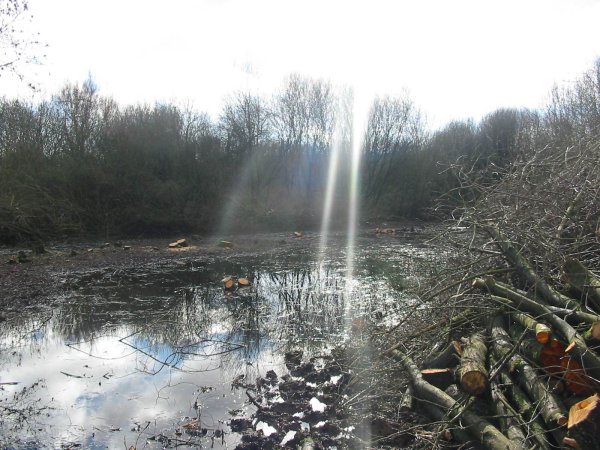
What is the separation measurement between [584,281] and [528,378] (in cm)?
106

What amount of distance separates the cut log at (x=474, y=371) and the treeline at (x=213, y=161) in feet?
44.8

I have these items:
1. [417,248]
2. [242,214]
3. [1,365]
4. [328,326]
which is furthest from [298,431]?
[242,214]

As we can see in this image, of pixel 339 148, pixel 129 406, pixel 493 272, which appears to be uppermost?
pixel 339 148

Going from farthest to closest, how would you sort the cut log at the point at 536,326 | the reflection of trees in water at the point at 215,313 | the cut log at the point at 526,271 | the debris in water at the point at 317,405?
the reflection of trees in water at the point at 215,313 → the debris in water at the point at 317,405 → the cut log at the point at 526,271 → the cut log at the point at 536,326

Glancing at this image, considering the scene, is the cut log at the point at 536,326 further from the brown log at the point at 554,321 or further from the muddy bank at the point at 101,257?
the muddy bank at the point at 101,257

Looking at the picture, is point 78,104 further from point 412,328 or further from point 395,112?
point 412,328

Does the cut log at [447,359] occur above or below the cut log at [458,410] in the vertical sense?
above

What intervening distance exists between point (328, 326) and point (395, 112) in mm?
33293

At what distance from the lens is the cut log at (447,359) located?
4832 millimetres

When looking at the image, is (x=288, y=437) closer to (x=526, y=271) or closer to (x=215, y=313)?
(x=526, y=271)

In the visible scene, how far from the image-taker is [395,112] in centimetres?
3847

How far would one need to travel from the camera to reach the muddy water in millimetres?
4680

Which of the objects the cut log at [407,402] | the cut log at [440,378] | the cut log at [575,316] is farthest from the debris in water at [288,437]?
the cut log at [575,316]

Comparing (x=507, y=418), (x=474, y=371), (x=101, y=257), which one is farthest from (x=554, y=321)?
(x=101, y=257)
